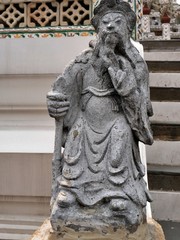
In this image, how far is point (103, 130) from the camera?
2189mm

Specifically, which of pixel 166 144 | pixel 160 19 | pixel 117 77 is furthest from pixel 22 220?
pixel 160 19

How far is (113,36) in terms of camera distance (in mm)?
2137

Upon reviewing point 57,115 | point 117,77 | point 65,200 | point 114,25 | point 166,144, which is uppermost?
point 114,25

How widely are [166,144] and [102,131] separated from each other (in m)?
1.52

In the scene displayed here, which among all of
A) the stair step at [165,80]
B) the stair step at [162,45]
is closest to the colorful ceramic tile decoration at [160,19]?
the stair step at [162,45]

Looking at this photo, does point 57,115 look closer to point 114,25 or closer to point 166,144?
point 114,25

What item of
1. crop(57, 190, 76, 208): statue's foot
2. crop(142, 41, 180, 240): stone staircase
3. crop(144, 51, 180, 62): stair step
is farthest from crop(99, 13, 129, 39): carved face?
crop(144, 51, 180, 62): stair step

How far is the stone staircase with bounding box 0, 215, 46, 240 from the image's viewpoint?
326 centimetres

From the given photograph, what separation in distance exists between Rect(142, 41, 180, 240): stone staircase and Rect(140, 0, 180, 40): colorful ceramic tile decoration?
195 inches

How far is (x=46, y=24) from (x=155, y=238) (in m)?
2.36

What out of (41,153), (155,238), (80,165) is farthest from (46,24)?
(155,238)

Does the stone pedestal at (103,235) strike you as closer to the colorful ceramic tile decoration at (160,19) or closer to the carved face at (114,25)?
the carved face at (114,25)

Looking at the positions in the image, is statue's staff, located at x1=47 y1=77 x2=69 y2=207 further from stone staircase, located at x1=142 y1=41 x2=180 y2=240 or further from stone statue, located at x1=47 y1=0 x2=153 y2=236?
stone staircase, located at x1=142 y1=41 x2=180 y2=240

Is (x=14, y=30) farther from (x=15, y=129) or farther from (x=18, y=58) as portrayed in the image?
(x=15, y=129)
